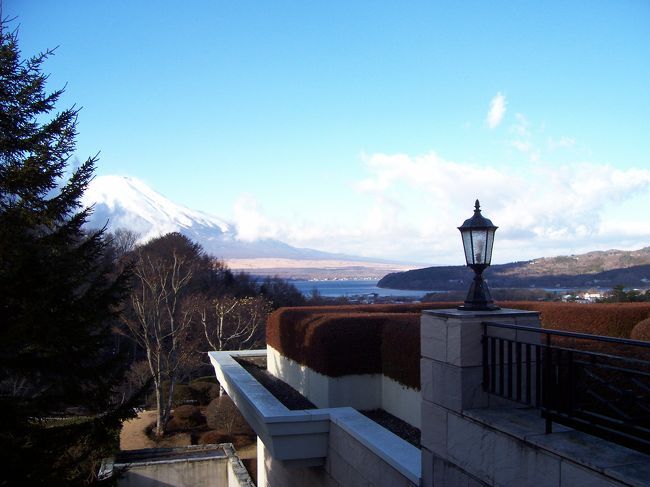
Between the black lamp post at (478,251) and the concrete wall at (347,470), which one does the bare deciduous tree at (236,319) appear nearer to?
the concrete wall at (347,470)

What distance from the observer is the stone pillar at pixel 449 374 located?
4.55 m

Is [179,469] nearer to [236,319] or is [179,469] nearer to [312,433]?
[312,433]

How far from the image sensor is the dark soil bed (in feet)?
26.5

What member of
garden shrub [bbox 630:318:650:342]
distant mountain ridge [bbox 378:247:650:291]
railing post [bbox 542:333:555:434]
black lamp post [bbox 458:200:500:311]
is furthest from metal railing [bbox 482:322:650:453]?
distant mountain ridge [bbox 378:247:650:291]

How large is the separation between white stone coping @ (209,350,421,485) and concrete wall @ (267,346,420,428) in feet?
2.84

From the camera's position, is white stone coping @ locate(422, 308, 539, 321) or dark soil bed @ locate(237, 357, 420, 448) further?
dark soil bed @ locate(237, 357, 420, 448)

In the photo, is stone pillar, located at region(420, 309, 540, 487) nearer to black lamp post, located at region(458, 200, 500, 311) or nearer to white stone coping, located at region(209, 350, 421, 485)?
black lamp post, located at region(458, 200, 500, 311)

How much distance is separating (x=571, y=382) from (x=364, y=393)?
21.5ft

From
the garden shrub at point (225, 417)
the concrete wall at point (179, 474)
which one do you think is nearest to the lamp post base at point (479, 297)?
the concrete wall at point (179, 474)

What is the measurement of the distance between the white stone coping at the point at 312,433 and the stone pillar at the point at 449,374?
71 cm

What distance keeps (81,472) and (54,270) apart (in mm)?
3505

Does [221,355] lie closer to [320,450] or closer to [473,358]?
[320,450]

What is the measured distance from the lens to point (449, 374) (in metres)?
4.72

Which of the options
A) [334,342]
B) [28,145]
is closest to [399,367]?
[334,342]
